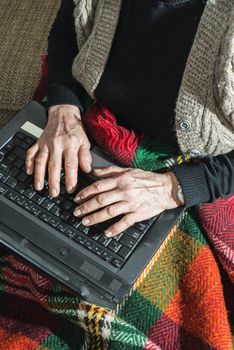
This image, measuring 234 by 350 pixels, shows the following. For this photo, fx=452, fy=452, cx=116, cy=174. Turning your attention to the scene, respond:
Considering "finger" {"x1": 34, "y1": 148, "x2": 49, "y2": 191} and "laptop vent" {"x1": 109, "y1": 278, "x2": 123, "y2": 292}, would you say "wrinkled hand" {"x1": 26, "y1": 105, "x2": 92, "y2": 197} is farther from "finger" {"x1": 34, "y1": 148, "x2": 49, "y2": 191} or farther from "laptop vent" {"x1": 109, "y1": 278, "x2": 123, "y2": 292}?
"laptop vent" {"x1": 109, "y1": 278, "x2": 123, "y2": 292}

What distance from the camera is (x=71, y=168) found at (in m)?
0.85

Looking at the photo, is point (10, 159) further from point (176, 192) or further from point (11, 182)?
point (176, 192)

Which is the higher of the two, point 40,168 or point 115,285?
point 40,168

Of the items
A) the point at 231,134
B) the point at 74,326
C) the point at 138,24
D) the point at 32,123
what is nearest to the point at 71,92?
the point at 32,123

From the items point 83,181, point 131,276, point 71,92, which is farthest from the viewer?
point 71,92

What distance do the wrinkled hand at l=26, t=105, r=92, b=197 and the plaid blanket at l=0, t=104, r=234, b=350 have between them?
0.04 metres

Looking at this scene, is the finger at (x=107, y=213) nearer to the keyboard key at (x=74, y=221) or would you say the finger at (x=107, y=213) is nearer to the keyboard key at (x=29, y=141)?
the keyboard key at (x=74, y=221)

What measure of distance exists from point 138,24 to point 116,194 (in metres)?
0.31

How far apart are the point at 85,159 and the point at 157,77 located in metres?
0.20

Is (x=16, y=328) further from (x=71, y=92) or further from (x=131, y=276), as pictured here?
(x=71, y=92)

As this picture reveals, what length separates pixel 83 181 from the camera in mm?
862

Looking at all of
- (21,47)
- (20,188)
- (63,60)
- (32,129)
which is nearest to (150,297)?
(20,188)

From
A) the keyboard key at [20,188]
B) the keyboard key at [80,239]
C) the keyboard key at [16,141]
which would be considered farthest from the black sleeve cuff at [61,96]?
the keyboard key at [80,239]

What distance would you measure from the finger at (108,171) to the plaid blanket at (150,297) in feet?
0.11
